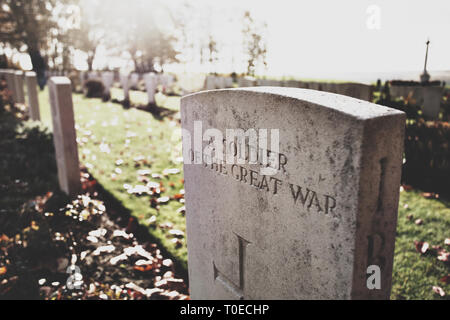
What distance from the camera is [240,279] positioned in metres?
2.20

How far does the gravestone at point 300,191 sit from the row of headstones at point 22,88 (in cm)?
697

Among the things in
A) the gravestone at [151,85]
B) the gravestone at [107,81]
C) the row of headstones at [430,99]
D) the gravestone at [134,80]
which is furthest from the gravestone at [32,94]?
the row of headstones at [430,99]

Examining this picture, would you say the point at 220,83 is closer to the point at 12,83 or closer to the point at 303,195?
the point at 12,83

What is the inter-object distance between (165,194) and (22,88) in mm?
8155

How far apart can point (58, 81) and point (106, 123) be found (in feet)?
14.4

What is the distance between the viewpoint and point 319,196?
4.88ft

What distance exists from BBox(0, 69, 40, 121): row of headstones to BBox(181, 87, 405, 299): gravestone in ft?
22.9

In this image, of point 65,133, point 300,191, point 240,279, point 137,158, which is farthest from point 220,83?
point 300,191

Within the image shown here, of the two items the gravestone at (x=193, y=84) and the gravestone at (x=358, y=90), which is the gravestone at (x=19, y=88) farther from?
the gravestone at (x=358, y=90)

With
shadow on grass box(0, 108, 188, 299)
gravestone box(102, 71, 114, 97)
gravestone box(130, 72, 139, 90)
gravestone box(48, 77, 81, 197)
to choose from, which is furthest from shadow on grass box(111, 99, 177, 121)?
gravestone box(48, 77, 81, 197)

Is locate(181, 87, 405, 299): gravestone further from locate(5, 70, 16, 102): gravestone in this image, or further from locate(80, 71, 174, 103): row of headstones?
locate(5, 70, 16, 102): gravestone

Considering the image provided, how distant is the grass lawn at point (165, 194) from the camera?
318 cm

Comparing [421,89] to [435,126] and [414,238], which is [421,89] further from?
[414,238]

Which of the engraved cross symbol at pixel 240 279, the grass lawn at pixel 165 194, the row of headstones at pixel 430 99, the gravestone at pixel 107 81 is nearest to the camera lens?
the engraved cross symbol at pixel 240 279
